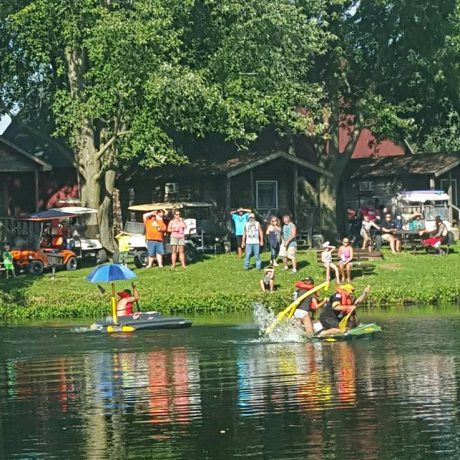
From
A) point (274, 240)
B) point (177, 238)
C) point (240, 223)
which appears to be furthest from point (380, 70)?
point (177, 238)

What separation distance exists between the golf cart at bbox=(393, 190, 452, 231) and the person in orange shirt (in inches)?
488

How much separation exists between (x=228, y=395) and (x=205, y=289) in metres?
18.2

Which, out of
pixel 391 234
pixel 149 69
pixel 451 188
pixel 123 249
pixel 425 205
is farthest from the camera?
pixel 451 188

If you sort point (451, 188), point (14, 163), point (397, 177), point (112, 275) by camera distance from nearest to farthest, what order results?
1. point (112, 275)
2. point (14, 163)
3. point (451, 188)
4. point (397, 177)

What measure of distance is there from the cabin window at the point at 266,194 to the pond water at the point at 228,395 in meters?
23.7

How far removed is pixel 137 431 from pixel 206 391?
3.78 m

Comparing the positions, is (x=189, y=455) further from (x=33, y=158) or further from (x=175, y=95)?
(x=33, y=158)

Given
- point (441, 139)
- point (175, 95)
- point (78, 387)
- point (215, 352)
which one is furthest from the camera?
point (441, 139)

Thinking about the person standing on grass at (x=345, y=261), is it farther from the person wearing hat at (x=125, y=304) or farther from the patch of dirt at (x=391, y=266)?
the person wearing hat at (x=125, y=304)

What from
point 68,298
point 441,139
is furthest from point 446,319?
point 441,139

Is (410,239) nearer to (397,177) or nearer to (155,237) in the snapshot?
(155,237)

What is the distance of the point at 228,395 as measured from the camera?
71.7ft

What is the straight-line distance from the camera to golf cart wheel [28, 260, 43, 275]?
43969 millimetres

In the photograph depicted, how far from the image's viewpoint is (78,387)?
924 inches
